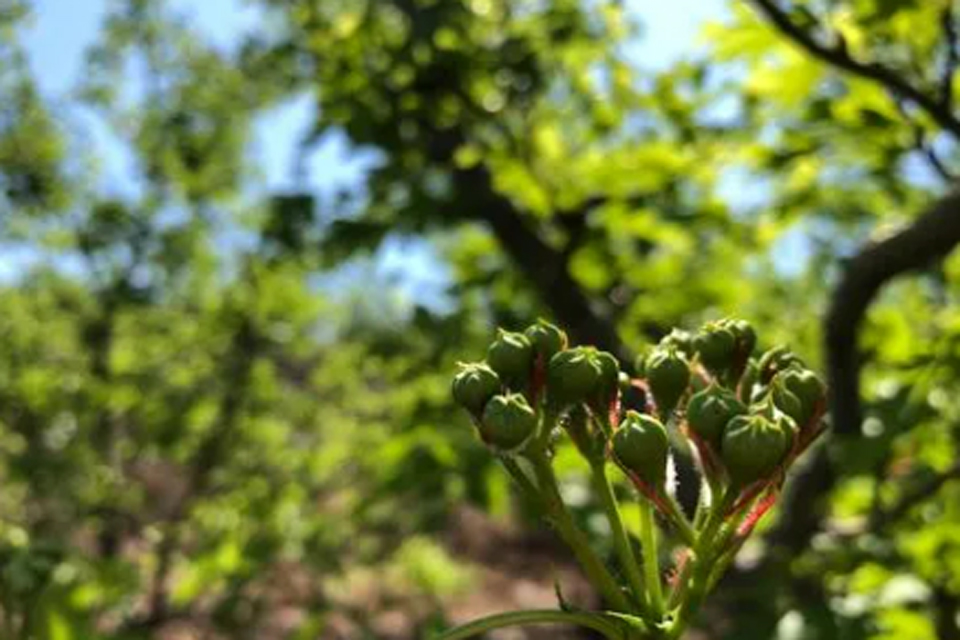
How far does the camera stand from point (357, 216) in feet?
16.2

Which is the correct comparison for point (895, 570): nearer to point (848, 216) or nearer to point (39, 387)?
point (848, 216)

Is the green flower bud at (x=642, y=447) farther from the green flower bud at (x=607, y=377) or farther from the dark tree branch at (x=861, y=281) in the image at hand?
the dark tree branch at (x=861, y=281)

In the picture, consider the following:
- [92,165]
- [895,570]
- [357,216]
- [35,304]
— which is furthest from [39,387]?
[895,570]

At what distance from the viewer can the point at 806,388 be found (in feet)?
5.39

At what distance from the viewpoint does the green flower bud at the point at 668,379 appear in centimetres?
168

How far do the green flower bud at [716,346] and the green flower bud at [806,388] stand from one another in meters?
0.13

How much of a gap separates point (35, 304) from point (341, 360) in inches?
125

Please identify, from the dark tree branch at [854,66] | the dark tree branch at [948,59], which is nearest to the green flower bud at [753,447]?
the dark tree branch at [854,66]

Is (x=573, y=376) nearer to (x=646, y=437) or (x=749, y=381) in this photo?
(x=646, y=437)

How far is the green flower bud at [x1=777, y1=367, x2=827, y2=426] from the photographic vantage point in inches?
64.3

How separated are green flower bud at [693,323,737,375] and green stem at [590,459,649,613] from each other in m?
0.24

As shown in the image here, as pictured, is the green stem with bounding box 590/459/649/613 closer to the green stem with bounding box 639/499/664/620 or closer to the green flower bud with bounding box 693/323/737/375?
the green stem with bounding box 639/499/664/620

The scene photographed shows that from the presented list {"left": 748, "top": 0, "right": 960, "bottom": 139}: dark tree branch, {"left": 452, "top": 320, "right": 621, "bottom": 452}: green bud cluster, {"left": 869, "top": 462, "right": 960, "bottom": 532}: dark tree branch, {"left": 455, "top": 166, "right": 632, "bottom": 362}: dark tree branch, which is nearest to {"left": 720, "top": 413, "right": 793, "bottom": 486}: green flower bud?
{"left": 452, "top": 320, "right": 621, "bottom": 452}: green bud cluster

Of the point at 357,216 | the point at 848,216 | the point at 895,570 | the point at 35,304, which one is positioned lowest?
the point at 895,570
